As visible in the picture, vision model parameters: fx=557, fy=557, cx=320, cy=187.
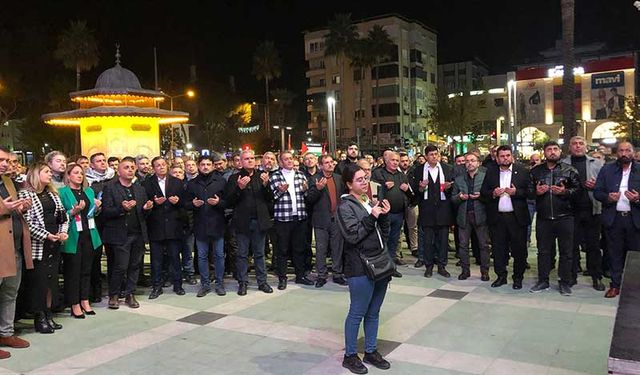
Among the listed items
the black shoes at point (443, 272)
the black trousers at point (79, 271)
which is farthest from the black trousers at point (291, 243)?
the black trousers at point (79, 271)

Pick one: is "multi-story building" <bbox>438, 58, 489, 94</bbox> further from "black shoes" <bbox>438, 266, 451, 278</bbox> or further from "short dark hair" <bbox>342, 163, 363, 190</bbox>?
"short dark hair" <bbox>342, 163, 363, 190</bbox>

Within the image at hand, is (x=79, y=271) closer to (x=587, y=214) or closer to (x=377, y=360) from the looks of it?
(x=377, y=360)

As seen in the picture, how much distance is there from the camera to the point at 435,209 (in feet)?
29.8

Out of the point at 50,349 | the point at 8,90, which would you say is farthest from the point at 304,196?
the point at 8,90

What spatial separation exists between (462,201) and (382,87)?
65.4 metres

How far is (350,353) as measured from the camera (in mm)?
5117

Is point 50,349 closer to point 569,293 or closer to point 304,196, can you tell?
point 304,196

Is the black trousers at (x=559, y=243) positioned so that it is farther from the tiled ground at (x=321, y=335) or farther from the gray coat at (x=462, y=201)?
the gray coat at (x=462, y=201)

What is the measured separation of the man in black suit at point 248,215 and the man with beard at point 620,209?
474cm

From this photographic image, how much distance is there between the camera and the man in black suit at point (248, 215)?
26.9 ft

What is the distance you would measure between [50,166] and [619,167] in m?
7.53

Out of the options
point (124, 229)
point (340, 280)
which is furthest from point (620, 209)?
point (124, 229)

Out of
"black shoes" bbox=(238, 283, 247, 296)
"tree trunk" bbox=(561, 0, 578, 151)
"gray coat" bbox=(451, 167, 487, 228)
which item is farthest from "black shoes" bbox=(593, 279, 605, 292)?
"tree trunk" bbox=(561, 0, 578, 151)

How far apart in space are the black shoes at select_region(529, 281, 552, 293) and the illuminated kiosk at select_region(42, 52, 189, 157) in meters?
16.3
